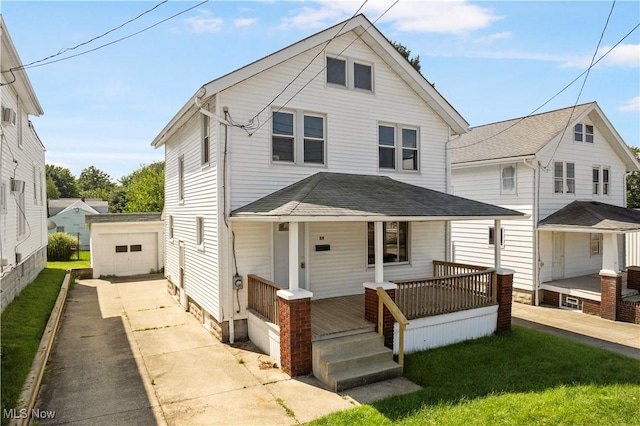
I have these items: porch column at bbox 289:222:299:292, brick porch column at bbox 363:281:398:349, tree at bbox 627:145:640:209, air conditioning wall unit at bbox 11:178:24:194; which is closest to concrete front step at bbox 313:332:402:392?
brick porch column at bbox 363:281:398:349

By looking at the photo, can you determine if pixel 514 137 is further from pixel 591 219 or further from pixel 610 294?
pixel 610 294

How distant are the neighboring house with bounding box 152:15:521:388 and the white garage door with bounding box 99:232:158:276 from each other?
783cm

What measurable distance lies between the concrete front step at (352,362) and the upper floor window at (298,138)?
4717 millimetres

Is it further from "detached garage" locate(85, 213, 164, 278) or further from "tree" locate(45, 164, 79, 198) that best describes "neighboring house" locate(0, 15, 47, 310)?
"tree" locate(45, 164, 79, 198)

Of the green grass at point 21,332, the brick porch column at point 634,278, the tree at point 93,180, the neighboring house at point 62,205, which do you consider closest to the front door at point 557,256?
the brick porch column at point 634,278

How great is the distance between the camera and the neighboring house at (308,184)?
26.8 ft

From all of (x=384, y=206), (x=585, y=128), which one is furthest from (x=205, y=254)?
(x=585, y=128)

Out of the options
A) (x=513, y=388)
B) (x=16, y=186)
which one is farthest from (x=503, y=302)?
(x=16, y=186)

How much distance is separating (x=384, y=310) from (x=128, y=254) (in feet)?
51.0

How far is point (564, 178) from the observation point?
15.2 meters

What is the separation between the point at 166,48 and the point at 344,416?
8558 mm

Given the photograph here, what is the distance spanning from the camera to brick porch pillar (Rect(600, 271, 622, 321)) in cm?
1214

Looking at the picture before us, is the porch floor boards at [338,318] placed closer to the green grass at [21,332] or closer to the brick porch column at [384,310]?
the brick porch column at [384,310]

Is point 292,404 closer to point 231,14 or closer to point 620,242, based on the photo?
point 231,14
